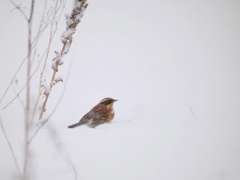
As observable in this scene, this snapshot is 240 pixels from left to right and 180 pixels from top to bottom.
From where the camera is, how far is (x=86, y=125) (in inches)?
118

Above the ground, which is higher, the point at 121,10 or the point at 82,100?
the point at 121,10

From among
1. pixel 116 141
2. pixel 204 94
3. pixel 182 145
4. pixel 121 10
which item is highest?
pixel 121 10

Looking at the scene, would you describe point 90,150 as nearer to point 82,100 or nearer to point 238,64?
point 82,100

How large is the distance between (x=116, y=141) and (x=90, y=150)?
355mm

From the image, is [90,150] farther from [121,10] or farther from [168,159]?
[121,10]

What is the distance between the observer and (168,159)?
1797 millimetres

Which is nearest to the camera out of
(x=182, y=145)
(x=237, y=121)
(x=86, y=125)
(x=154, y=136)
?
(x=182, y=145)

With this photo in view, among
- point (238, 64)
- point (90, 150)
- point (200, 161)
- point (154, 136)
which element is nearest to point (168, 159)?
point (200, 161)

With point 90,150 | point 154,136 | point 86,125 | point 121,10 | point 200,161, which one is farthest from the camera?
point 121,10

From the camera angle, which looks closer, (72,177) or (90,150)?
(72,177)

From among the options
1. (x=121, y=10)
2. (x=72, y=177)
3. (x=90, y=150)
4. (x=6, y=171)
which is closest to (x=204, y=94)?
(x=90, y=150)

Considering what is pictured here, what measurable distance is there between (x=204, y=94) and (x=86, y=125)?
3.55 meters

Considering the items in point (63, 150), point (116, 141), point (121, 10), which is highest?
point (121, 10)

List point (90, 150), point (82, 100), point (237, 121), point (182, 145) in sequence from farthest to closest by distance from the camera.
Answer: point (82, 100), point (237, 121), point (182, 145), point (90, 150)
